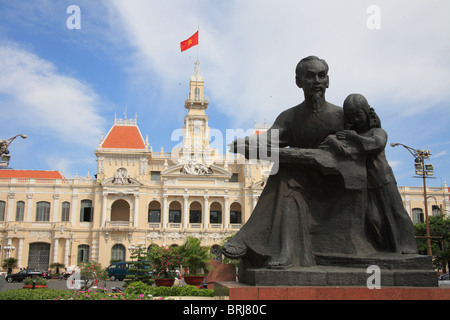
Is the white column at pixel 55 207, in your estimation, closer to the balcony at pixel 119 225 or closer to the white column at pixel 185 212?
the balcony at pixel 119 225

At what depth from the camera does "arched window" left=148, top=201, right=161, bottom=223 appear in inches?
1593

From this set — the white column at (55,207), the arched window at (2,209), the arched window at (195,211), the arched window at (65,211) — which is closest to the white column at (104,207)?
the arched window at (65,211)

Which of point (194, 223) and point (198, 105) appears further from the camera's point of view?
point (198, 105)

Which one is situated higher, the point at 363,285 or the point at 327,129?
the point at 327,129

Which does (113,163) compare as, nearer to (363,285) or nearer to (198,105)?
(198,105)

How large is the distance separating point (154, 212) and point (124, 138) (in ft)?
27.4

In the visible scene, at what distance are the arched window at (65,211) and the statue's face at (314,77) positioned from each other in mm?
38060

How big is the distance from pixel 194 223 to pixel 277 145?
35975 millimetres

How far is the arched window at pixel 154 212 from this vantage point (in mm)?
40469

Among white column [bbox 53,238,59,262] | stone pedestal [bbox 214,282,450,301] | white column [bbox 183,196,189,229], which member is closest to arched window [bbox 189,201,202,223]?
white column [bbox 183,196,189,229]

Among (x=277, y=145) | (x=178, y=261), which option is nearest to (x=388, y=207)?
(x=277, y=145)

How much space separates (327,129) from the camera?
163 inches

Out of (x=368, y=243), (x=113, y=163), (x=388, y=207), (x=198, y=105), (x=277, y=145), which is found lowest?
(x=368, y=243)
